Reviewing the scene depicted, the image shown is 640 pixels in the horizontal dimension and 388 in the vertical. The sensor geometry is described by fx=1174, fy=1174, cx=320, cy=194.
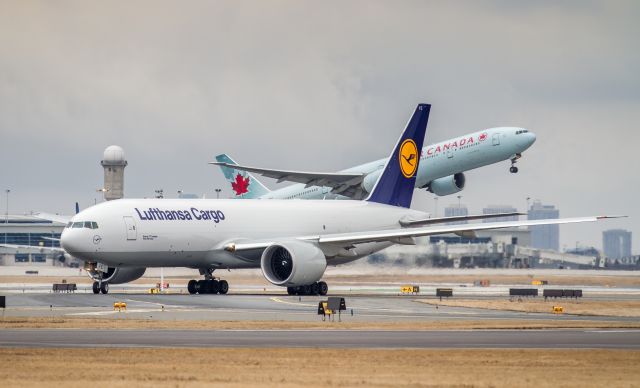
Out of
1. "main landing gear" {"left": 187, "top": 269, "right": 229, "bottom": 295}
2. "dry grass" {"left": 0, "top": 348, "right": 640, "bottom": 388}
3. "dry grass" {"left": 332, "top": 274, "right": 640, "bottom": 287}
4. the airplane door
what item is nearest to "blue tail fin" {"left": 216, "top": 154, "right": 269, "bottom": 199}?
"dry grass" {"left": 332, "top": 274, "right": 640, "bottom": 287}

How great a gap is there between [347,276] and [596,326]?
5212 centimetres

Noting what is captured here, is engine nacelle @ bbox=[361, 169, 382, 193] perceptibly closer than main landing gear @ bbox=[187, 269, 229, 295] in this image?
No

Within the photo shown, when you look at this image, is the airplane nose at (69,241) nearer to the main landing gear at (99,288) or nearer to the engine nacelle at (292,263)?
the main landing gear at (99,288)

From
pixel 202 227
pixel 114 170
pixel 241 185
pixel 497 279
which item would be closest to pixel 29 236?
pixel 114 170

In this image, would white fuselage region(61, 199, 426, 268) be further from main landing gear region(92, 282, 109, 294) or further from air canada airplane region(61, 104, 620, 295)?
main landing gear region(92, 282, 109, 294)

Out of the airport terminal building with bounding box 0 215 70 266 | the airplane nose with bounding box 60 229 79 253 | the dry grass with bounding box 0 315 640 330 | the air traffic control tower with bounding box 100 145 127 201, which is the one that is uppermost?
the air traffic control tower with bounding box 100 145 127 201

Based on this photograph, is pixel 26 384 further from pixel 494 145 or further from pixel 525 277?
pixel 525 277

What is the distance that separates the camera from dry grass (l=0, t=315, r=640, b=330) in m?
39.4

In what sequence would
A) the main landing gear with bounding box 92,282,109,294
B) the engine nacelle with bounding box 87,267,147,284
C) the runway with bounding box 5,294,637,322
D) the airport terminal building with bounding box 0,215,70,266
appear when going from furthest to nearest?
the airport terminal building with bounding box 0,215,70,266
the engine nacelle with bounding box 87,267,147,284
the main landing gear with bounding box 92,282,109,294
the runway with bounding box 5,294,637,322

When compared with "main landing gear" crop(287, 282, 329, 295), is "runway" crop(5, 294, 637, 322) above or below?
below

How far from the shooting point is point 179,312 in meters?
47.7

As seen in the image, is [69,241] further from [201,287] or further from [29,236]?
[29,236]

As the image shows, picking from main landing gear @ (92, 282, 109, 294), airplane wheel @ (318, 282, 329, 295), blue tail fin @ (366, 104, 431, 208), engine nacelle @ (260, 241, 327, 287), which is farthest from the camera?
blue tail fin @ (366, 104, 431, 208)

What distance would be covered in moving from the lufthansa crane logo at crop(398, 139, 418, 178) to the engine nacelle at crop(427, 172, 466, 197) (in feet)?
30.3
